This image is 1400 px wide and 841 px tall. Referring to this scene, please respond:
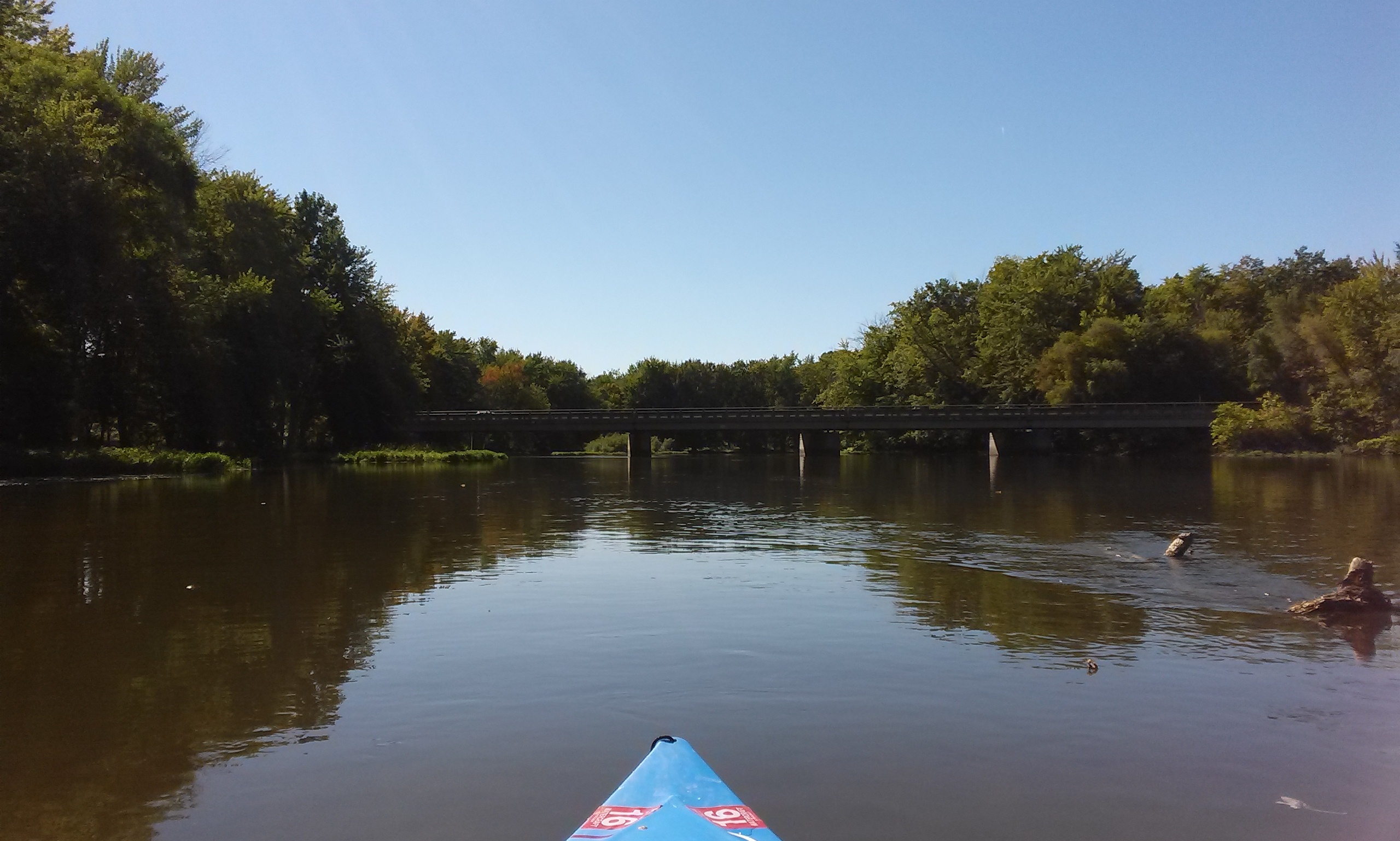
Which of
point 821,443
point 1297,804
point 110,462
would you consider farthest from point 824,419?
point 1297,804

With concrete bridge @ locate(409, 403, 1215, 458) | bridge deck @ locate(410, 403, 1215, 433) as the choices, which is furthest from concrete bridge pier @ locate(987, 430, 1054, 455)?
bridge deck @ locate(410, 403, 1215, 433)

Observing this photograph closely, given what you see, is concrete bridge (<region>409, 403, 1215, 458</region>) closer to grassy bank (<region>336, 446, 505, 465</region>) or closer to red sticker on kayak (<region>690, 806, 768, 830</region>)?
grassy bank (<region>336, 446, 505, 465</region>)

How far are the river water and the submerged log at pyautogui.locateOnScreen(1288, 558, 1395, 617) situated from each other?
0.56 meters

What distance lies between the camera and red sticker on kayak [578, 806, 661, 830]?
216 inches

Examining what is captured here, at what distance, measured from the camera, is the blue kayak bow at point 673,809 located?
5348mm

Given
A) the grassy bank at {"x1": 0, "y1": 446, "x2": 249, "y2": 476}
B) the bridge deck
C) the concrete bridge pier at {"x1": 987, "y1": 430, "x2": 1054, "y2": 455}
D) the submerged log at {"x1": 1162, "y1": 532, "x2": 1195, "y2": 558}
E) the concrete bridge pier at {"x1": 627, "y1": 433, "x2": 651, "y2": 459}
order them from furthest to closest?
the concrete bridge pier at {"x1": 627, "y1": 433, "x2": 651, "y2": 459}
the concrete bridge pier at {"x1": 987, "y1": 430, "x2": 1054, "y2": 455}
the bridge deck
the grassy bank at {"x1": 0, "y1": 446, "x2": 249, "y2": 476}
the submerged log at {"x1": 1162, "y1": 532, "x2": 1195, "y2": 558}

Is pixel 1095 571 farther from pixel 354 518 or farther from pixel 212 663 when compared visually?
pixel 354 518

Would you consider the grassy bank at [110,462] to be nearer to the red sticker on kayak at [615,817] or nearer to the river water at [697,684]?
the river water at [697,684]

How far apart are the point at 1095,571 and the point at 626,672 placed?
999cm

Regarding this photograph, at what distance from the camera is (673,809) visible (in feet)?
18.6

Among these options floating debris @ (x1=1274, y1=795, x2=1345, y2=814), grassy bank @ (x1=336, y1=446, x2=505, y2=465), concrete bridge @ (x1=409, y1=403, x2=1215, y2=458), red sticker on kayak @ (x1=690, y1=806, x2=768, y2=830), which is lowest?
Answer: floating debris @ (x1=1274, y1=795, x2=1345, y2=814)

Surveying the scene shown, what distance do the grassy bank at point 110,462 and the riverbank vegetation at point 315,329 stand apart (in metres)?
1.78

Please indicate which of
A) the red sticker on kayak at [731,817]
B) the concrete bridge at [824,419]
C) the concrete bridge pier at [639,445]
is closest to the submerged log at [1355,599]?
the red sticker on kayak at [731,817]

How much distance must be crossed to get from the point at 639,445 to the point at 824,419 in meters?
16.8
